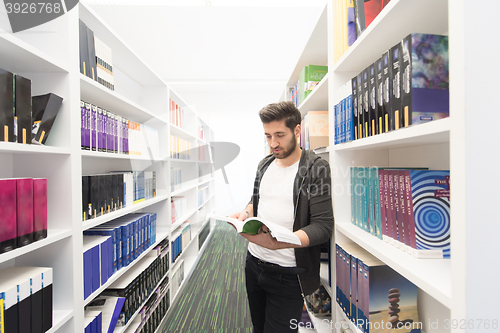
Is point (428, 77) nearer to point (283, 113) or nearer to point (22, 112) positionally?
point (283, 113)

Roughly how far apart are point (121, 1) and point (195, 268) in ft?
11.0

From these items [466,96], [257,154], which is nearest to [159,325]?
[466,96]

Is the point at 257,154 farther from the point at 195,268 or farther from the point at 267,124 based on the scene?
the point at 267,124

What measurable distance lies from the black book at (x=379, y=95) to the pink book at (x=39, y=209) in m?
1.33

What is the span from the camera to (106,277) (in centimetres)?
128

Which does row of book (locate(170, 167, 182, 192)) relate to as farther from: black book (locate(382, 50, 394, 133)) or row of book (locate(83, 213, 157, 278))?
black book (locate(382, 50, 394, 133))

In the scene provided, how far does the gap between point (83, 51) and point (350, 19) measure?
1.36 metres

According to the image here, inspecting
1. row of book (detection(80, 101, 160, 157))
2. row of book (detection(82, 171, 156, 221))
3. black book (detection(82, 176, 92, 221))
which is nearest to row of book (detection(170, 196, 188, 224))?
row of book (detection(82, 171, 156, 221))

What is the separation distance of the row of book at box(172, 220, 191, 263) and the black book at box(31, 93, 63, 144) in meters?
1.72

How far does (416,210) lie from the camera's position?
0.69 meters

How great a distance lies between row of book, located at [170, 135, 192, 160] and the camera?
246cm

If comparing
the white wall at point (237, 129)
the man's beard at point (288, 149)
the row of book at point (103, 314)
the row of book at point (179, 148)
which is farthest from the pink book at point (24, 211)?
the white wall at point (237, 129)

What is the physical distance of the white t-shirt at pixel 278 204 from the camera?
117cm

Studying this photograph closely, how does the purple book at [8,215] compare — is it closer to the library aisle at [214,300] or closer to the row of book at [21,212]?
the row of book at [21,212]
